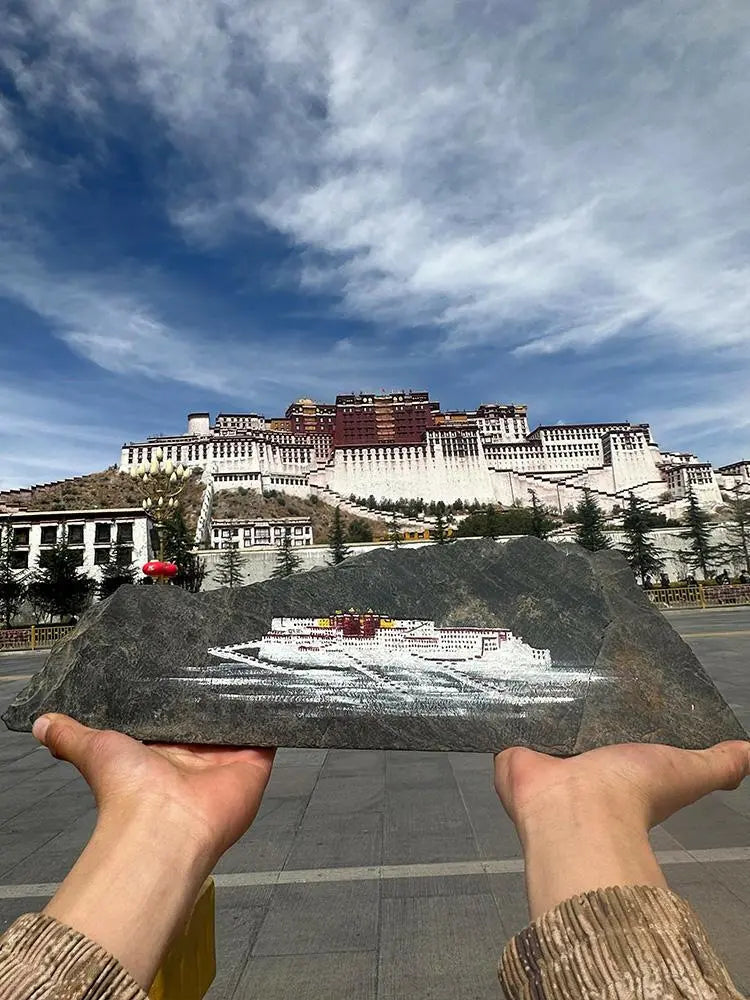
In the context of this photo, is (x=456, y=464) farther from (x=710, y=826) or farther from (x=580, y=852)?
(x=580, y=852)

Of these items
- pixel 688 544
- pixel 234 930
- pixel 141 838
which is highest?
pixel 688 544

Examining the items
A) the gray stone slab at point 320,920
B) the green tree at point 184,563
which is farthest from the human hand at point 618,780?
the green tree at point 184,563

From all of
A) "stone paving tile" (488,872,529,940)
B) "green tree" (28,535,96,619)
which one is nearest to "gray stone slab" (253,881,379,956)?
"stone paving tile" (488,872,529,940)

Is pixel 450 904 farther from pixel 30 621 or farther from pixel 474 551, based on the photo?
pixel 30 621

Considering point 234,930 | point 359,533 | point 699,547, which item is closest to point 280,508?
point 359,533

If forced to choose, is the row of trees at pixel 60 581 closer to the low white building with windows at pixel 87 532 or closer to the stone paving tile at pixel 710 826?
the low white building with windows at pixel 87 532
